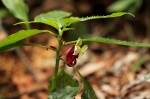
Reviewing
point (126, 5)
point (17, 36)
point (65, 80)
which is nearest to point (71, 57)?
point (65, 80)

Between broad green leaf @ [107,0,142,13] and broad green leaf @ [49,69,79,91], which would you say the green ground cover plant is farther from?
broad green leaf @ [107,0,142,13]

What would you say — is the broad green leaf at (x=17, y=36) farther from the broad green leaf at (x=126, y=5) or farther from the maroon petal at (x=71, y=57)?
the broad green leaf at (x=126, y=5)

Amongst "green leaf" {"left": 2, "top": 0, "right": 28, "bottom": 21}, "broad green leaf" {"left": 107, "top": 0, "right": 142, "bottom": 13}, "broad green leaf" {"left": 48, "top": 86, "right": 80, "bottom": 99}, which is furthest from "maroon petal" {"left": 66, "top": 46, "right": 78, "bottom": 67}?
"broad green leaf" {"left": 107, "top": 0, "right": 142, "bottom": 13}

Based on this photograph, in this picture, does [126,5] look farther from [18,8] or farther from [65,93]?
[65,93]

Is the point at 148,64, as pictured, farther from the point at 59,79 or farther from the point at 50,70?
the point at 59,79

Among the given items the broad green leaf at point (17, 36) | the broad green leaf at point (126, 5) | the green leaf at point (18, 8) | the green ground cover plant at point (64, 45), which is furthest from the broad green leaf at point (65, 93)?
the broad green leaf at point (126, 5)

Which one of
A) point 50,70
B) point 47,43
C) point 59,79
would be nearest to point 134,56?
point 50,70

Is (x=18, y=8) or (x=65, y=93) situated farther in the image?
(x=18, y=8)

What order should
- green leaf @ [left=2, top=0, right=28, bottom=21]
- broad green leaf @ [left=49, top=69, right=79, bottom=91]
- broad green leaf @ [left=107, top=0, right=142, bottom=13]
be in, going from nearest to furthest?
broad green leaf @ [left=49, top=69, right=79, bottom=91] < green leaf @ [left=2, top=0, right=28, bottom=21] < broad green leaf @ [left=107, top=0, right=142, bottom=13]
